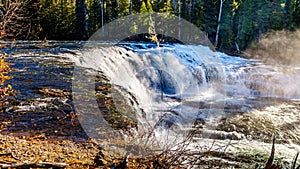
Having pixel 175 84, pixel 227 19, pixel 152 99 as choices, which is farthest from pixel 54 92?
pixel 227 19

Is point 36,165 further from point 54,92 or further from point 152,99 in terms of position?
point 152,99

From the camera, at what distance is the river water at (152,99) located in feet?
16.4

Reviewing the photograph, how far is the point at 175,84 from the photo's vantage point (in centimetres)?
1126

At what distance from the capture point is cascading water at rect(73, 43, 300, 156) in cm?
707

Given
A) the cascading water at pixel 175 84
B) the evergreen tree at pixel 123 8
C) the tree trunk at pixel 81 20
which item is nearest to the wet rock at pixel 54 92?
the cascading water at pixel 175 84

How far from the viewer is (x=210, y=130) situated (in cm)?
693

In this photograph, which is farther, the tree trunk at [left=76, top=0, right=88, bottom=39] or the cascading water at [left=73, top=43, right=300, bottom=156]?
the tree trunk at [left=76, top=0, right=88, bottom=39]

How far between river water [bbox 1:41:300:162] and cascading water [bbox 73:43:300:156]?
4 centimetres

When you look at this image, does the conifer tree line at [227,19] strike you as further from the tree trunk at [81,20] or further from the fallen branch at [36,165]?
the fallen branch at [36,165]

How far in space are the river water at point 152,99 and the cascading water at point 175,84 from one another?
0.04m

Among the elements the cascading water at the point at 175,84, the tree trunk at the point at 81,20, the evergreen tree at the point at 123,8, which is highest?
the evergreen tree at the point at 123,8

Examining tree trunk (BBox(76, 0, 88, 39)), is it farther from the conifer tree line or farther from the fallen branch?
the fallen branch

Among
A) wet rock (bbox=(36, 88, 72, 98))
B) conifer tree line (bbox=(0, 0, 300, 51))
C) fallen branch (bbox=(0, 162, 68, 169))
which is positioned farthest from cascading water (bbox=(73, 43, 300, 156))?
conifer tree line (bbox=(0, 0, 300, 51))

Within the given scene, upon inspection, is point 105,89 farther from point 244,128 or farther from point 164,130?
point 244,128
